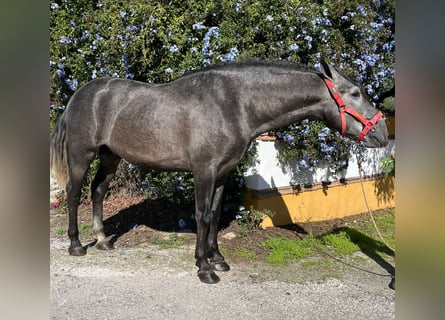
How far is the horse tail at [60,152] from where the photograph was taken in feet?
16.0

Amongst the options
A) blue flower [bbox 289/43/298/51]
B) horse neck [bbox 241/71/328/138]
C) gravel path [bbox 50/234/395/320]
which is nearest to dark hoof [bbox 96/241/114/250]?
gravel path [bbox 50/234/395/320]

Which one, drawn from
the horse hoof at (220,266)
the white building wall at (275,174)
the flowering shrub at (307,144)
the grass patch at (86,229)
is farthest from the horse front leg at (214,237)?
the grass patch at (86,229)

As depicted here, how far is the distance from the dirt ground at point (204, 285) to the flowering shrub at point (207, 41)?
126cm

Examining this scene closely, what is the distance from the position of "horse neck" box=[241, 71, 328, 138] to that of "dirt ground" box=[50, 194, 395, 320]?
156cm

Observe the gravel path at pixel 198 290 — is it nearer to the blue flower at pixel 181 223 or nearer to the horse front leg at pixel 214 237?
the horse front leg at pixel 214 237

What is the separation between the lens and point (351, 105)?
3.90 metres

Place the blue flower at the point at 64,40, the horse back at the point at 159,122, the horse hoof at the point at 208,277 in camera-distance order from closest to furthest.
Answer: the horse back at the point at 159,122 < the horse hoof at the point at 208,277 < the blue flower at the point at 64,40

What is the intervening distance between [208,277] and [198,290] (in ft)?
0.68

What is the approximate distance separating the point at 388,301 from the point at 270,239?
5.85ft

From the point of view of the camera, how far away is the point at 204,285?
4109mm
